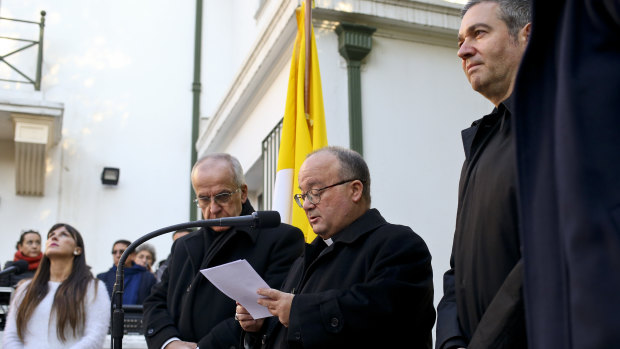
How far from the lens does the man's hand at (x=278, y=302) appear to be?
264 centimetres

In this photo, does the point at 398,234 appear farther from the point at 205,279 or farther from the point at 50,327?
the point at 50,327

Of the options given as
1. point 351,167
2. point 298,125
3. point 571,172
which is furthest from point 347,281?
point 298,125

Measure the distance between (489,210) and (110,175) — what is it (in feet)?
28.6

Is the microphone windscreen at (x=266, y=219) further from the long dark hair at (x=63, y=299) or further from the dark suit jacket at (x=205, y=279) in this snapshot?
the long dark hair at (x=63, y=299)

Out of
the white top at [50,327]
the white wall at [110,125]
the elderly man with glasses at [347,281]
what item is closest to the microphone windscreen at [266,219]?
the elderly man with glasses at [347,281]

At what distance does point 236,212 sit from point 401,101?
2.72m

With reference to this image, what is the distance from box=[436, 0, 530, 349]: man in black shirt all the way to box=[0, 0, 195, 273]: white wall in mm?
8304

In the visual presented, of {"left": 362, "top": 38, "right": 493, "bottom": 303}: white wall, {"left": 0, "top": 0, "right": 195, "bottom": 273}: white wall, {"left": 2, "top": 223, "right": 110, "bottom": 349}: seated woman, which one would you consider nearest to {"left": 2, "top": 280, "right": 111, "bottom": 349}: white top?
{"left": 2, "top": 223, "right": 110, "bottom": 349}: seated woman

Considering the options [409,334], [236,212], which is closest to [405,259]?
[409,334]

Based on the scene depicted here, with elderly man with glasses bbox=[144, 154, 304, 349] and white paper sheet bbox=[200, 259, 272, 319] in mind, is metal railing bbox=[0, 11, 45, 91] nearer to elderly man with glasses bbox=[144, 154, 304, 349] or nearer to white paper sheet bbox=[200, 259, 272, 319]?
elderly man with glasses bbox=[144, 154, 304, 349]

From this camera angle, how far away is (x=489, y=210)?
6.68 ft

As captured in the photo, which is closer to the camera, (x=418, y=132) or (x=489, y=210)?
(x=489, y=210)

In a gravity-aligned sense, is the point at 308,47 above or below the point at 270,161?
above

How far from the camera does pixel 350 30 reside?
5.84m
